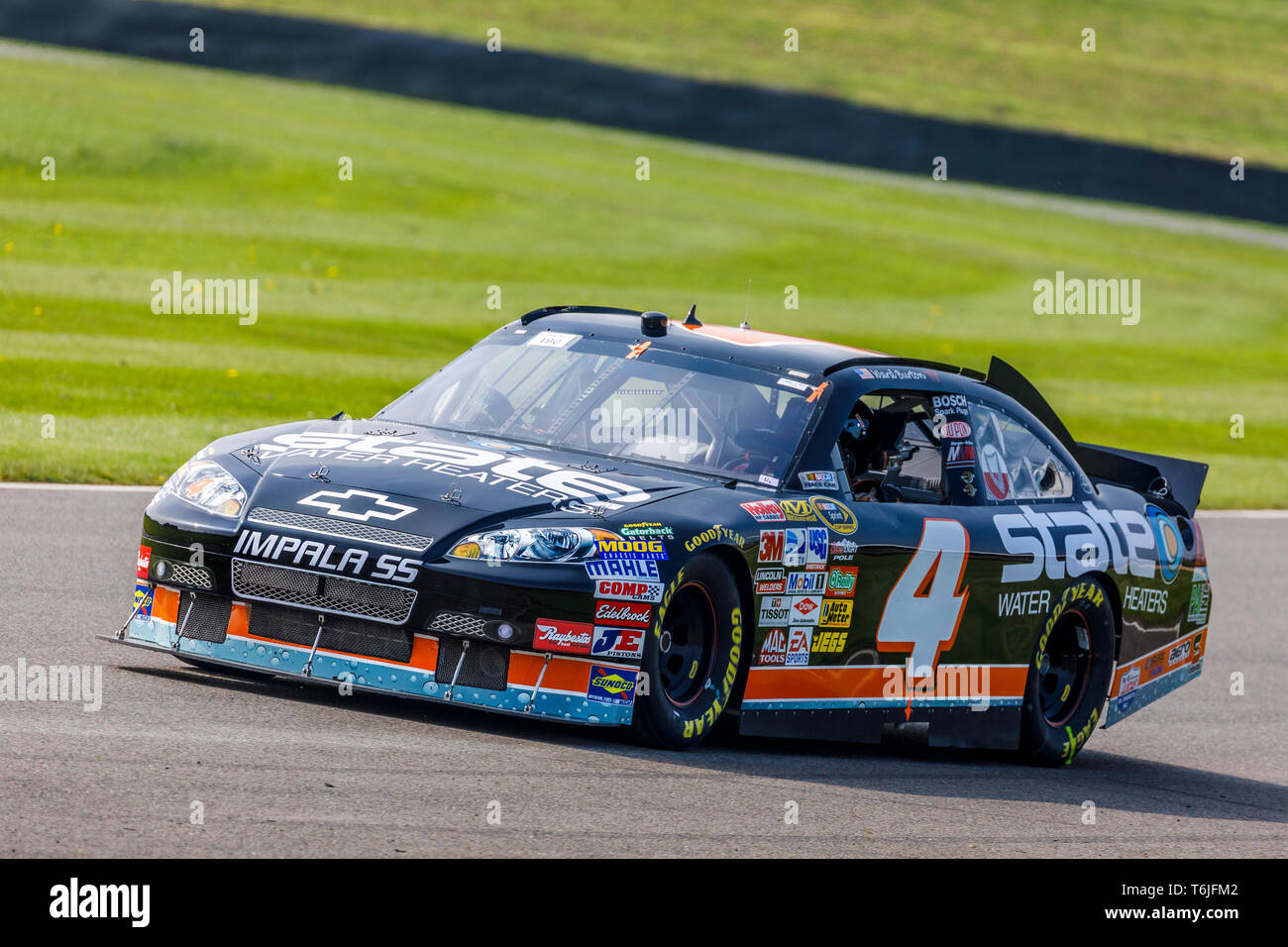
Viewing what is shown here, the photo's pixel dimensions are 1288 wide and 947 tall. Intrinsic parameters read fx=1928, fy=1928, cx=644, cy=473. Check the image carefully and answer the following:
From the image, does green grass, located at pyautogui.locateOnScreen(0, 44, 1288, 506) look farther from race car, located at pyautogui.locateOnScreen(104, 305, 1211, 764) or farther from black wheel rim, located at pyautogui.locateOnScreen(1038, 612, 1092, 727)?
black wheel rim, located at pyautogui.locateOnScreen(1038, 612, 1092, 727)

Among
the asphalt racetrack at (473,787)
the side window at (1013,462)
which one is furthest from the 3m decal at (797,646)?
the side window at (1013,462)

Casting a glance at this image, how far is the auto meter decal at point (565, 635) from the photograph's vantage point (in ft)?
21.6

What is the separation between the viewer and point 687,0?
50156 mm

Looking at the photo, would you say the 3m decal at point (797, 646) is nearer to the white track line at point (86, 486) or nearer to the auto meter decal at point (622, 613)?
the auto meter decal at point (622, 613)

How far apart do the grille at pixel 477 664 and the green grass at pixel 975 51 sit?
35.9m

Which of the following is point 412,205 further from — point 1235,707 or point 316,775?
point 316,775

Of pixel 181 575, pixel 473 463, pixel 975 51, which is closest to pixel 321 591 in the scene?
pixel 181 575

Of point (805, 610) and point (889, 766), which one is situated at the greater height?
point (805, 610)

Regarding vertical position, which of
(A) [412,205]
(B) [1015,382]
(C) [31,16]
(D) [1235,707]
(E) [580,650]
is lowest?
(D) [1235,707]

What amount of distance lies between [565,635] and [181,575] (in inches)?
59.9

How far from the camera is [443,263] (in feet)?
92.8

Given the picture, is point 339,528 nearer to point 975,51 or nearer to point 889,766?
Answer: point 889,766
